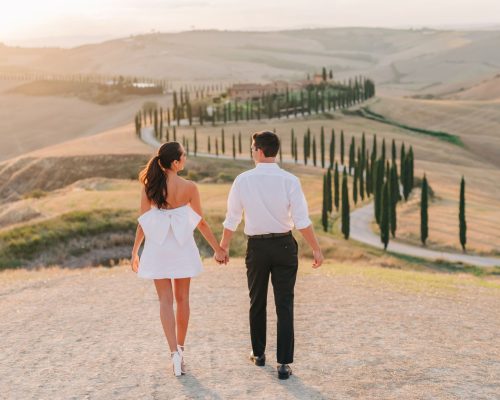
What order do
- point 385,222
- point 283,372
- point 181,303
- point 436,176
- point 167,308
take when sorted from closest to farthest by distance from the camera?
point 283,372 < point 167,308 < point 181,303 < point 385,222 < point 436,176

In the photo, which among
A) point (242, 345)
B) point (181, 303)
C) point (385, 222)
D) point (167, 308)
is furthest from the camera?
point (385, 222)

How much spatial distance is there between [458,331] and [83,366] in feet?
23.7

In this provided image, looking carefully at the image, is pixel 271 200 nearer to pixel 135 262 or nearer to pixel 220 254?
pixel 220 254

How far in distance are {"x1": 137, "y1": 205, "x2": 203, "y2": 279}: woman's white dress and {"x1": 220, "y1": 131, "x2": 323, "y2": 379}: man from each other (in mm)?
692

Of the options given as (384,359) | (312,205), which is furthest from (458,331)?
(312,205)

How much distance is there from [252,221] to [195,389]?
8.21ft

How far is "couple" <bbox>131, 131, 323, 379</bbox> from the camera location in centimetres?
1077

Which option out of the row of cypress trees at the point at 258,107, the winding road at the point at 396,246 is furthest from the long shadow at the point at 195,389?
the row of cypress trees at the point at 258,107

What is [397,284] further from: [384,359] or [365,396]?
[365,396]

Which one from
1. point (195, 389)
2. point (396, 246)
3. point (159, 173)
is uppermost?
point (159, 173)

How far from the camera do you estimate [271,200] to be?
1081 centimetres

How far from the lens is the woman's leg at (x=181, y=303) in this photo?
11133 mm

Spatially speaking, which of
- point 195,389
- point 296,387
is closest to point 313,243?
point 296,387

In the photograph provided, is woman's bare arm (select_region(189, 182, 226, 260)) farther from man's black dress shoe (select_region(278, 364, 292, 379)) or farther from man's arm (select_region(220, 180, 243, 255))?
man's black dress shoe (select_region(278, 364, 292, 379))
